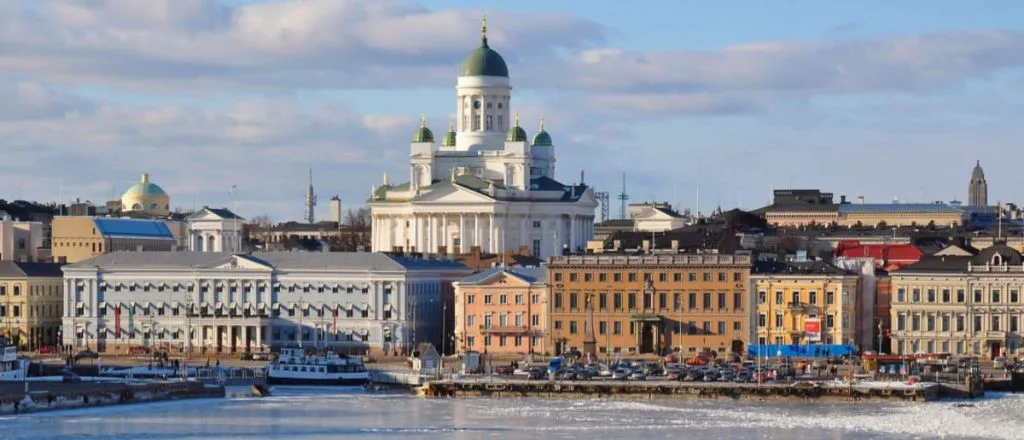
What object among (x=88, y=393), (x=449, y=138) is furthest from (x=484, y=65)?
(x=88, y=393)

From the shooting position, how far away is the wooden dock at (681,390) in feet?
331

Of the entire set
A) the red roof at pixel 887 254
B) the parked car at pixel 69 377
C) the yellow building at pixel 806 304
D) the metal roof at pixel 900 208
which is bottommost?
the parked car at pixel 69 377

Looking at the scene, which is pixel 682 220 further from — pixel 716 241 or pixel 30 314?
pixel 30 314

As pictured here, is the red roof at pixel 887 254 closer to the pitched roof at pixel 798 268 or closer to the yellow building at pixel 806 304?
the pitched roof at pixel 798 268

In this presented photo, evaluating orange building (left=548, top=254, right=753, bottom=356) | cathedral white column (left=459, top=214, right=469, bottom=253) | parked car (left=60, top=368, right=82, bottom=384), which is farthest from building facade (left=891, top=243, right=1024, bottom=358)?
cathedral white column (left=459, top=214, right=469, bottom=253)

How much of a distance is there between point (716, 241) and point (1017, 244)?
22.6 meters

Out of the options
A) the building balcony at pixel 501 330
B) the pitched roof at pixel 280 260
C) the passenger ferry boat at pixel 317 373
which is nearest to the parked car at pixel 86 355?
the pitched roof at pixel 280 260

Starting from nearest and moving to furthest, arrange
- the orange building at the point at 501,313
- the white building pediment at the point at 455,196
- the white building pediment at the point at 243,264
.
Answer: the orange building at the point at 501,313 → the white building pediment at the point at 243,264 → the white building pediment at the point at 455,196

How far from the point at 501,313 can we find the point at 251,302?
1133cm

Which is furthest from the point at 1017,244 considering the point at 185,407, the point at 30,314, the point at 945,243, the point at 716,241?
the point at 185,407

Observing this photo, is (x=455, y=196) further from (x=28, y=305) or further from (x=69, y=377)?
(x=69, y=377)

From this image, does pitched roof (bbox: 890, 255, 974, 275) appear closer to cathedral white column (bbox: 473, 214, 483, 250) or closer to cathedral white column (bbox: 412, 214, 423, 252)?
cathedral white column (bbox: 473, 214, 483, 250)

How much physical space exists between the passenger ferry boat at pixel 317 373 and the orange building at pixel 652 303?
1645cm

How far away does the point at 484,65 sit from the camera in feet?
574
